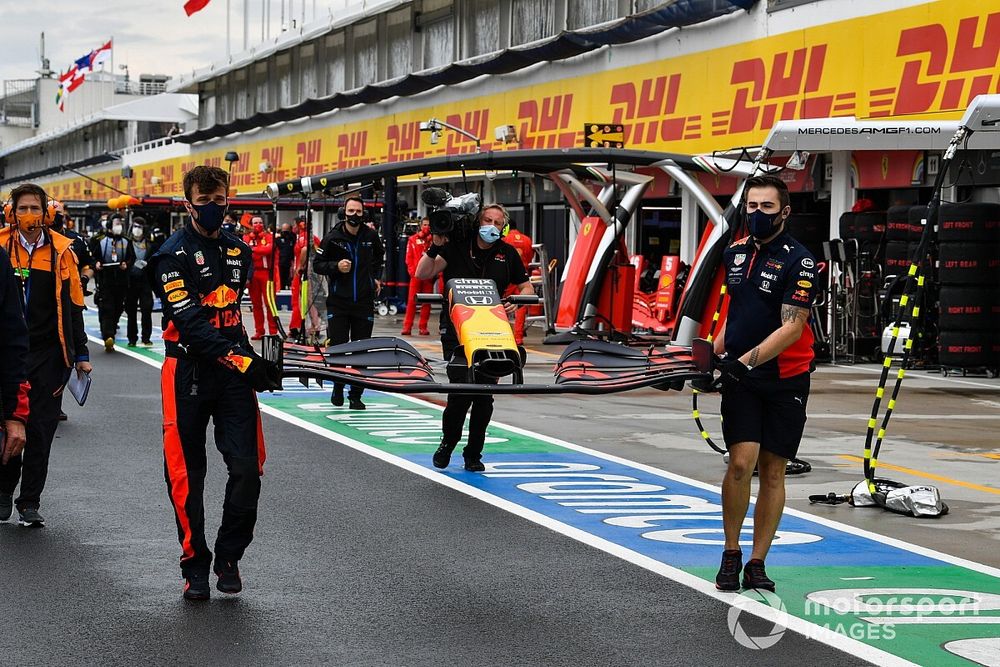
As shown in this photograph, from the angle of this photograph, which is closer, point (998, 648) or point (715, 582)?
point (998, 648)

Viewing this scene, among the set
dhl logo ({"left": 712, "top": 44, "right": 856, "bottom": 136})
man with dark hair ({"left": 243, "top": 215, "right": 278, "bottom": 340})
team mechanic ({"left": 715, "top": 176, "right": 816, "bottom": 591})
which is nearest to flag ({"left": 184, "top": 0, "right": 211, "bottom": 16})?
man with dark hair ({"left": 243, "top": 215, "right": 278, "bottom": 340})

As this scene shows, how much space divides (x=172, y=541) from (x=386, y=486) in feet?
7.18

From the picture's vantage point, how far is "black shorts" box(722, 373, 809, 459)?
688 cm

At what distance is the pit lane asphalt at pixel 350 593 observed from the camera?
19.1 feet

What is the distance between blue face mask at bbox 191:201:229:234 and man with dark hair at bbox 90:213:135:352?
15062 millimetres

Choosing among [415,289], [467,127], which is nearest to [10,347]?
[415,289]

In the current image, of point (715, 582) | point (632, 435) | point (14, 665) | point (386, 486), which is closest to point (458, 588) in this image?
point (715, 582)

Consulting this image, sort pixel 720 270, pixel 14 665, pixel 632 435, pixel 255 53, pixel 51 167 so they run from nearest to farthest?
pixel 14 665, pixel 632 435, pixel 720 270, pixel 255 53, pixel 51 167

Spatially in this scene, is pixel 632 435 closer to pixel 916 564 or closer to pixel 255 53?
pixel 916 564

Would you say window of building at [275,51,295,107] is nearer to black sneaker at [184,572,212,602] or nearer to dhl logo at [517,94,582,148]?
dhl logo at [517,94,582,148]

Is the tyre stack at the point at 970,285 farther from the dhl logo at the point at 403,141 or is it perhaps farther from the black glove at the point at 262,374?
the dhl logo at the point at 403,141

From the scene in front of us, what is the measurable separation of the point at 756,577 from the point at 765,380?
914 mm

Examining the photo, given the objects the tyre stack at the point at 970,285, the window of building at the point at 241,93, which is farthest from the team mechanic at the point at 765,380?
the window of building at the point at 241,93

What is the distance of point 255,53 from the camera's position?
181 feet
